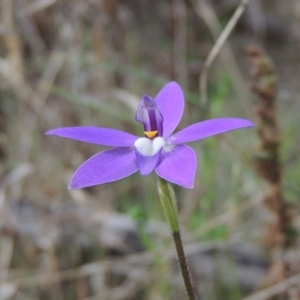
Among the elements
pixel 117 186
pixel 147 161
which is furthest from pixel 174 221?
pixel 117 186

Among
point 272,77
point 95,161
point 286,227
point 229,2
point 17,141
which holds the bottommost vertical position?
point 95,161

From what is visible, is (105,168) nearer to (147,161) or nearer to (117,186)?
(147,161)

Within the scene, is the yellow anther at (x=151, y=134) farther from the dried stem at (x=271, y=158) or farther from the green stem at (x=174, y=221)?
the dried stem at (x=271, y=158)

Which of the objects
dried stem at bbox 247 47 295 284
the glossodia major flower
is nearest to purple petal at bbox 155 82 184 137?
the glossodia major flower

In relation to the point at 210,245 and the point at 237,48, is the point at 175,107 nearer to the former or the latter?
the point at 210,245

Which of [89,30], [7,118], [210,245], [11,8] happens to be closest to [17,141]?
[7,118]

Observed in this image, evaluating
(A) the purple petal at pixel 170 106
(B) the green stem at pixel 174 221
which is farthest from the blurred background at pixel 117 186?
(B) the green stem at pixel 174 221
